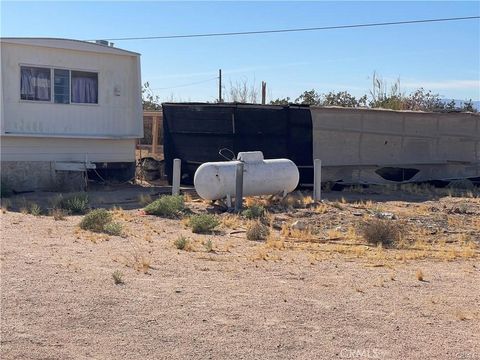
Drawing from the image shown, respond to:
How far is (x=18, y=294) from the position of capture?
745 cm

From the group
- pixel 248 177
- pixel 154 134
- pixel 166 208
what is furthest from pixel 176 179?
pixel 154 134

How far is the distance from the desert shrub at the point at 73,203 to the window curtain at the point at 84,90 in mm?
4318

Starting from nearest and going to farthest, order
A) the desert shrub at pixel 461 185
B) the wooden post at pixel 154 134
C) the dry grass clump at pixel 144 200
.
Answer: the dry grass clump at pixel 144 200
the desert shrub at pixel 461 185
the wooden post at pixel 154 134

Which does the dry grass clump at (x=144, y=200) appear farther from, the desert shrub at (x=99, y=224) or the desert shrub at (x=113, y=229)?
the desert shrub at (x=113, y=229)

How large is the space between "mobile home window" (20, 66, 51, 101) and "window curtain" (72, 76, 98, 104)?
0.74m

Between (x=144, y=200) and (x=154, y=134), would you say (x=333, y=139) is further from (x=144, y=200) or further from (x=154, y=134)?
(x=154, y=134)

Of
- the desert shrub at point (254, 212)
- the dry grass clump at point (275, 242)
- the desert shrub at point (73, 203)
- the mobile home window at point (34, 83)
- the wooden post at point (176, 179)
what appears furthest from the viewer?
the mobile home window at point (34, 83)

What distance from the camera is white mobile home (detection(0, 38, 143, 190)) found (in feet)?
58.9

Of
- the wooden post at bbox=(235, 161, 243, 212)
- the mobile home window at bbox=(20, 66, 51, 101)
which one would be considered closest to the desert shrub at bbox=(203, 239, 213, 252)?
the wooden post at bbox=(235, 161, 243, 212)

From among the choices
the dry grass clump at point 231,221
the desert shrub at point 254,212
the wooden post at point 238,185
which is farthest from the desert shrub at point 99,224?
the wooden post at point 238,185

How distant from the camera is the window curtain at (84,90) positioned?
19.1m

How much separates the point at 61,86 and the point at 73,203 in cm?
517

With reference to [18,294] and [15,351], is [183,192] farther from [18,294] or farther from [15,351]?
[15,351]

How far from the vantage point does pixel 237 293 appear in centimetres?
775
